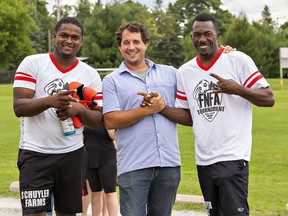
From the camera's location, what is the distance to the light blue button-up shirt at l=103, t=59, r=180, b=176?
4.45m

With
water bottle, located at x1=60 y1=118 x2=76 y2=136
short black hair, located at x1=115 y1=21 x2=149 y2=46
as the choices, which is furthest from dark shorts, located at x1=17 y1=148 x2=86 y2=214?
short black hair, located at x1=115 y1=21 x2=149 y2=46

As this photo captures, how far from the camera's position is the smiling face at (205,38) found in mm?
4508

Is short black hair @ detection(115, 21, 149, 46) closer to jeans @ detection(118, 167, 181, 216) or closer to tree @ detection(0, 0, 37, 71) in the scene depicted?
jeans @ detection(118, 167, 181, 216)

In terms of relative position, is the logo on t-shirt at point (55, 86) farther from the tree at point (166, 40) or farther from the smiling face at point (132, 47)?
the tree at point (166, 40)

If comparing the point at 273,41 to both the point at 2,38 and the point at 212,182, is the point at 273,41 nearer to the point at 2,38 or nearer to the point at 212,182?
the point at 2,38

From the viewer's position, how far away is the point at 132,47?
450 centimetres

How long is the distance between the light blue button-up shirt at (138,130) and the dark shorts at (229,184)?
35 cm

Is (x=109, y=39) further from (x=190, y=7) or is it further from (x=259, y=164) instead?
(x=259, y=164)

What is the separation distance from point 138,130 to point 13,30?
6144 centimetres

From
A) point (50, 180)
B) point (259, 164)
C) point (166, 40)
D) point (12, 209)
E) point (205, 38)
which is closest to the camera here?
point (205, 38)

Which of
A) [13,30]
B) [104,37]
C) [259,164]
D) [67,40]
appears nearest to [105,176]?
[67,40]

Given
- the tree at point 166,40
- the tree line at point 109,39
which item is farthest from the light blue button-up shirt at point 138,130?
the tree at point 166,40

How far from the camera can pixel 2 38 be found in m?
60.3

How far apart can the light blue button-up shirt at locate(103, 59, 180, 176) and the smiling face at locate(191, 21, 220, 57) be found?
0.45m
